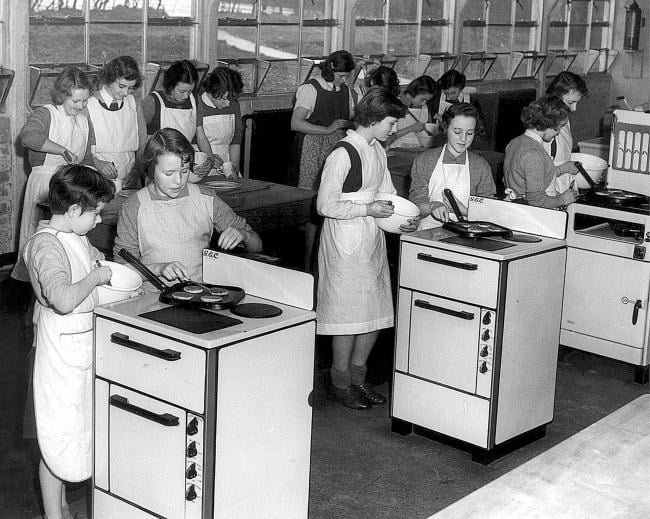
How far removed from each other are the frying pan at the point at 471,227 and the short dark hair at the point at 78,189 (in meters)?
1.43

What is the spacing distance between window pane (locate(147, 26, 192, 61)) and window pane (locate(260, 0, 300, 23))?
680 millimetres

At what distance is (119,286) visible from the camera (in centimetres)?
294

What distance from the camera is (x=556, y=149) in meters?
5.10

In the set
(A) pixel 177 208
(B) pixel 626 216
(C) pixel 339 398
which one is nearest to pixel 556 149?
(B) pixel 626 216

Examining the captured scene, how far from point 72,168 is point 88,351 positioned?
494 mm

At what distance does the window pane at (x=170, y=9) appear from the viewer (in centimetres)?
661

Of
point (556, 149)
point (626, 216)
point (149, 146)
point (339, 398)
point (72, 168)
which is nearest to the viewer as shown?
point (72, 168)

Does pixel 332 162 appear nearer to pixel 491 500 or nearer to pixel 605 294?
pixel 605 294

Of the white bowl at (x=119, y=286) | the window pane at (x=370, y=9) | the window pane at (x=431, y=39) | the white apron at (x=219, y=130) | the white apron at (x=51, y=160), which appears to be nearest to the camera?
the white bowl at (x=119, y=286)

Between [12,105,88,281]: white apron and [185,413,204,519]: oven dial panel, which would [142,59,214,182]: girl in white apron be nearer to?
[12,105,88,281]: white apron

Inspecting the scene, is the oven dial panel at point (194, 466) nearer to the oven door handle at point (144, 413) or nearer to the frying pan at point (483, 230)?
the oven door handle at point (144, 413)

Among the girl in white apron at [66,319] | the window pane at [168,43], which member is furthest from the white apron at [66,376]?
the window pane at [168,43]

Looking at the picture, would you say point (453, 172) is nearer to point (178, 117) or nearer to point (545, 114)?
point (545, 114)

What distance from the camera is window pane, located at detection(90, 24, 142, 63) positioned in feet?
20.6
